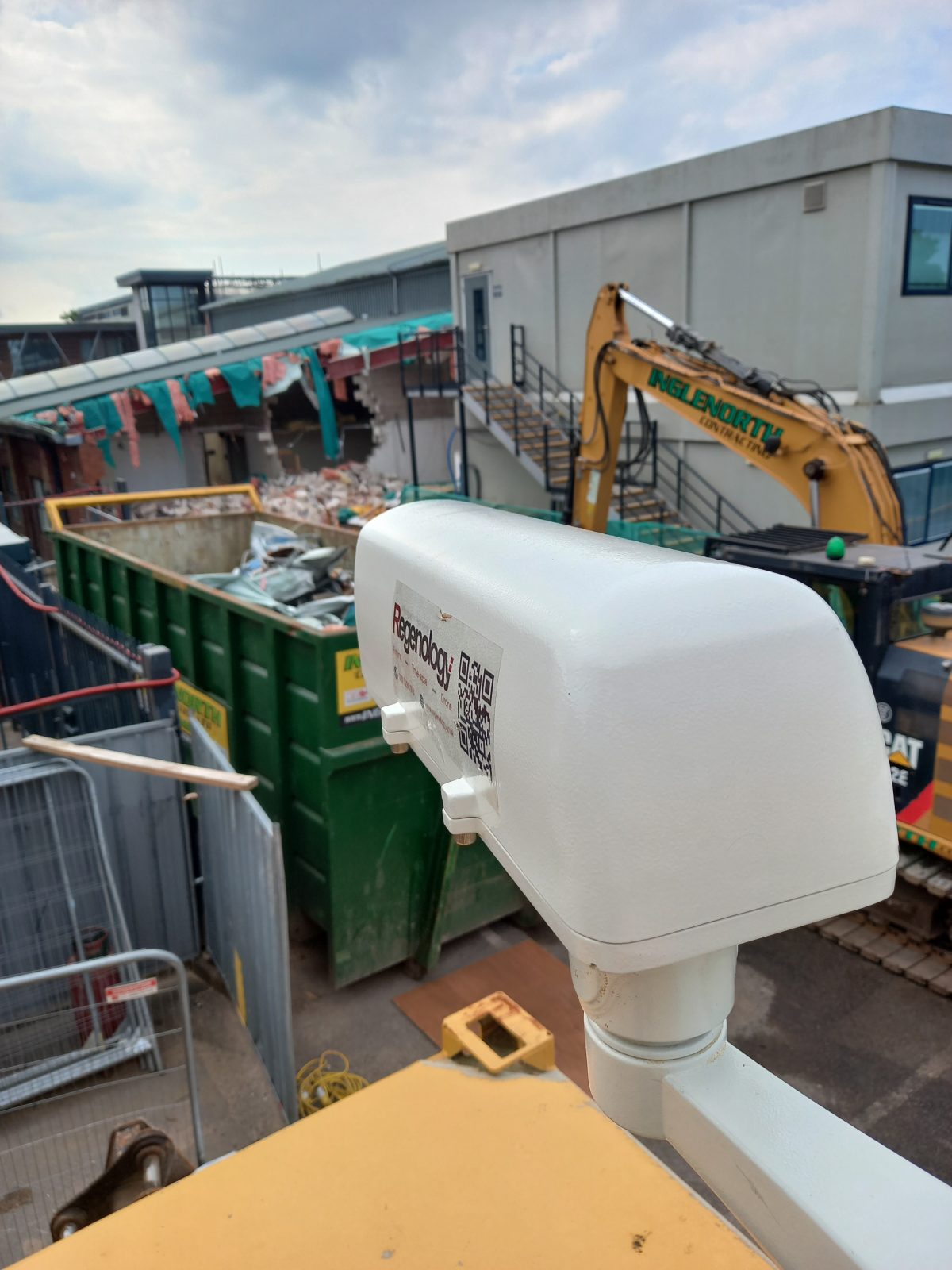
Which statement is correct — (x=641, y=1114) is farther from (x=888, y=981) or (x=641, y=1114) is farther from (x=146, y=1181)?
(x=888, y=981)

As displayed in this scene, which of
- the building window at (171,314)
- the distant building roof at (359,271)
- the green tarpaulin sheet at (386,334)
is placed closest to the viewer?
the green tarpaulin sheet at (386,334)

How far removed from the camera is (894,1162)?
40.9 inches

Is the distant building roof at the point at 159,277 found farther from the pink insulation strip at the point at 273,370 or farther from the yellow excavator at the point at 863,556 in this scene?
the yellow excavator at the point at 863,556

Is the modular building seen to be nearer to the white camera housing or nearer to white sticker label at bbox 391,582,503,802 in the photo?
white sticker label at bbox 391,582,503,802

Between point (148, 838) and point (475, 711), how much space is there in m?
4.58

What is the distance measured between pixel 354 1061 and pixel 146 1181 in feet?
8.48

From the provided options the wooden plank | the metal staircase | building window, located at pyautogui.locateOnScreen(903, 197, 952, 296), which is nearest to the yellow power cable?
the wooden plank

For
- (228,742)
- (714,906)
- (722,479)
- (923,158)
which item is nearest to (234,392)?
(722,479)

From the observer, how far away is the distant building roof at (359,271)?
85.9ft

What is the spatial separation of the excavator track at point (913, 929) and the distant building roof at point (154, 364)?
60.1 ft

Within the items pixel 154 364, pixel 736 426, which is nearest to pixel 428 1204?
pixel 736 426

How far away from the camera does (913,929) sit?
229 inches

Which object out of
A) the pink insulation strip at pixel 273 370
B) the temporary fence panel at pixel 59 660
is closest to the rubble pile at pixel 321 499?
the pink insulation strip at pixel 273 370

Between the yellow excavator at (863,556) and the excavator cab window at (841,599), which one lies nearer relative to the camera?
the yellow excavator at (863,556)
